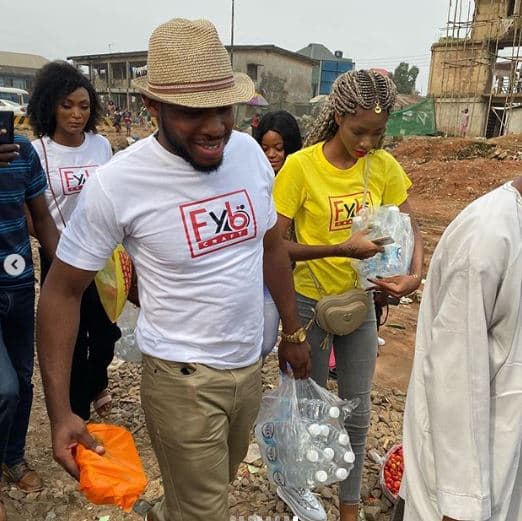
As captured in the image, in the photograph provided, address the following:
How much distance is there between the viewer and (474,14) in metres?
25.1

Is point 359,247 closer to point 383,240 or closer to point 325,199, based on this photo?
point 383,240

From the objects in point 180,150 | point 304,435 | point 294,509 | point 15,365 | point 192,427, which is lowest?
point 294,509

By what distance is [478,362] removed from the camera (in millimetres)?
1148

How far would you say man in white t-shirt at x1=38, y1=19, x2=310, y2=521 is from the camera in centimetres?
151

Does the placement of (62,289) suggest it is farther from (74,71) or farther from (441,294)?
(74,71)

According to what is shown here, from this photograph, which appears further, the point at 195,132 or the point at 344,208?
the point at 344,208

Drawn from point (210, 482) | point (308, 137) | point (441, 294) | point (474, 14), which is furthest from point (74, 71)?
point (474, 14)

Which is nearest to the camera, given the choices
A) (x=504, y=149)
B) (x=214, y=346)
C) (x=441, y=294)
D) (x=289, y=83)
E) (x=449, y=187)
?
(x=441, y=294)

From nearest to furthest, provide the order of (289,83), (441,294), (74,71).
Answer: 1. (441,294)
2. (74,71)
3. (289,83)

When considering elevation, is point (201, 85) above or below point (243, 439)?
above

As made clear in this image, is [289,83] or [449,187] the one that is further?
[289,83]

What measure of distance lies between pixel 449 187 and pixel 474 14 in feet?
53.8

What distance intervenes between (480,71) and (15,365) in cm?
2653

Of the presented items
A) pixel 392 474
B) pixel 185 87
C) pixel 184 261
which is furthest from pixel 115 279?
pixel 392 474
